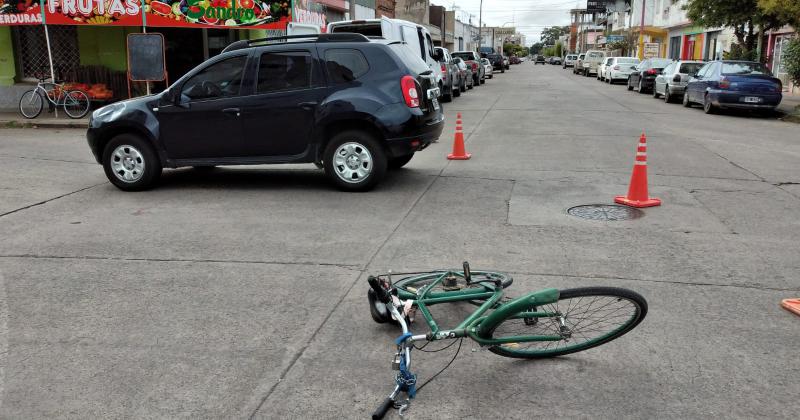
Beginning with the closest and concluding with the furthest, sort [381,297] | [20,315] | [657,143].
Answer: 1. [381,297]
2. [20,315]
3. [657,143]

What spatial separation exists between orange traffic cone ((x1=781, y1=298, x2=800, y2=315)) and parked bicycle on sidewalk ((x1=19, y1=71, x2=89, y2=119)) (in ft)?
56.4

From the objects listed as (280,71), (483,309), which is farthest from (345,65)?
(483,309)

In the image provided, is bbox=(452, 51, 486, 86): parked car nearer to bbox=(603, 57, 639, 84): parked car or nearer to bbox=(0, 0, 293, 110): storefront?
bbox=(603, 57, 639, 84): parked car

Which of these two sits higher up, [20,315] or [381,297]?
[381,297]

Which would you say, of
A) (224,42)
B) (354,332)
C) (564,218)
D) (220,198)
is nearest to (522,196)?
(564,218)

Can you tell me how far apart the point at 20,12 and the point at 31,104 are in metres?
2.39

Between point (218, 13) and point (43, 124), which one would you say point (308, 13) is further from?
point (43, 124)

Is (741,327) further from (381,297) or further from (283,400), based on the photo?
(283,400)

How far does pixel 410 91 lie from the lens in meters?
8.69

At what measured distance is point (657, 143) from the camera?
44.3 feet

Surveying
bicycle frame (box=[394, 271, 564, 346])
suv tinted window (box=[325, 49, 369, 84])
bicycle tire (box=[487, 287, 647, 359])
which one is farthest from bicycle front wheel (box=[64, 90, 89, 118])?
bicycle tire (box=[487, 287, 647, 359])

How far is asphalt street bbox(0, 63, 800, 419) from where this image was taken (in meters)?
3.73

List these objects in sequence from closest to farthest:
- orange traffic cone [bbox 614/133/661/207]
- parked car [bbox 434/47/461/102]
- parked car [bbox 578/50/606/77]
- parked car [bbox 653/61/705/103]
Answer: orange traffic cone [bbox 614/133/661/207], parked car [bbox 434/47/461/102], parked car [bbox 653/61/705/103], parked car [bbox 578/50/606/77]

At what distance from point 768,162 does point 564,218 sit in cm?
581
